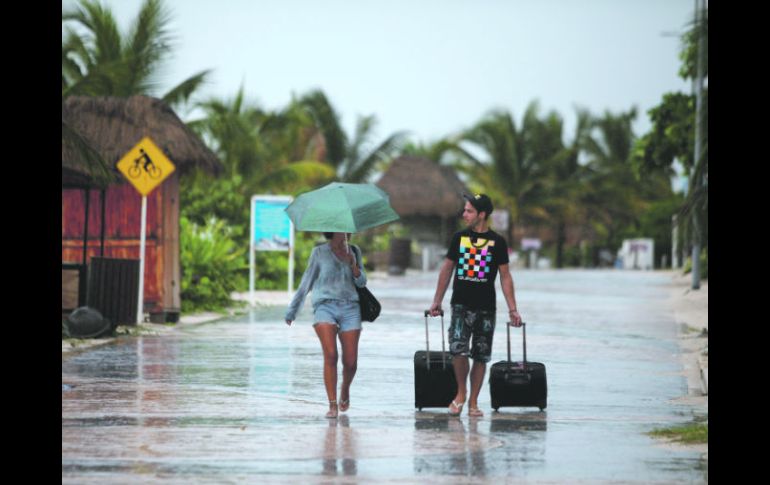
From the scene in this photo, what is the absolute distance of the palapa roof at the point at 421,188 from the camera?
70250 mm

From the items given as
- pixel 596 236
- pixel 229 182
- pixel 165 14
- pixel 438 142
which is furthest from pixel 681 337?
pixel 596 236

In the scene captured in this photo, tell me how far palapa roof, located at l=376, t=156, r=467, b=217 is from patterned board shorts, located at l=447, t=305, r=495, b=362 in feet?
189

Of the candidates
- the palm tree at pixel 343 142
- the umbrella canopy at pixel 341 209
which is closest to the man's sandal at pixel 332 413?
the umbrella canopy at pixel 341 209

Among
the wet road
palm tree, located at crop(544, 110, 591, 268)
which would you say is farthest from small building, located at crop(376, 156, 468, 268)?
the wet road

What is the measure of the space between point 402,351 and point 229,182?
749 inches

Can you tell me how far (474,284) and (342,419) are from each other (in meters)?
1.46

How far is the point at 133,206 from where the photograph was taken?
2377 cm

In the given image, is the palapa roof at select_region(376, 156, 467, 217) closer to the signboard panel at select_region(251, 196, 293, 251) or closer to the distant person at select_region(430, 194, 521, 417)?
the signboard panel at select_region(251, 196, 293, 251)

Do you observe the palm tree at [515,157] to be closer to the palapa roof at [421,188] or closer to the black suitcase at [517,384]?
the palapa roof at [421,188]

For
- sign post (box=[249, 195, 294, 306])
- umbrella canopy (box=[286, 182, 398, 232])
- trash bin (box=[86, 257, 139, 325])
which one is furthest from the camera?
sign post (box=[249, 195, 294, 306])

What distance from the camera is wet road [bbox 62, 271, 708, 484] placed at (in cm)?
902

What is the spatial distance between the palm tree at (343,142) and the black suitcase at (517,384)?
40313 mm

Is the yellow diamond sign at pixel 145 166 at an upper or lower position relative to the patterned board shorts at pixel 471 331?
upper
